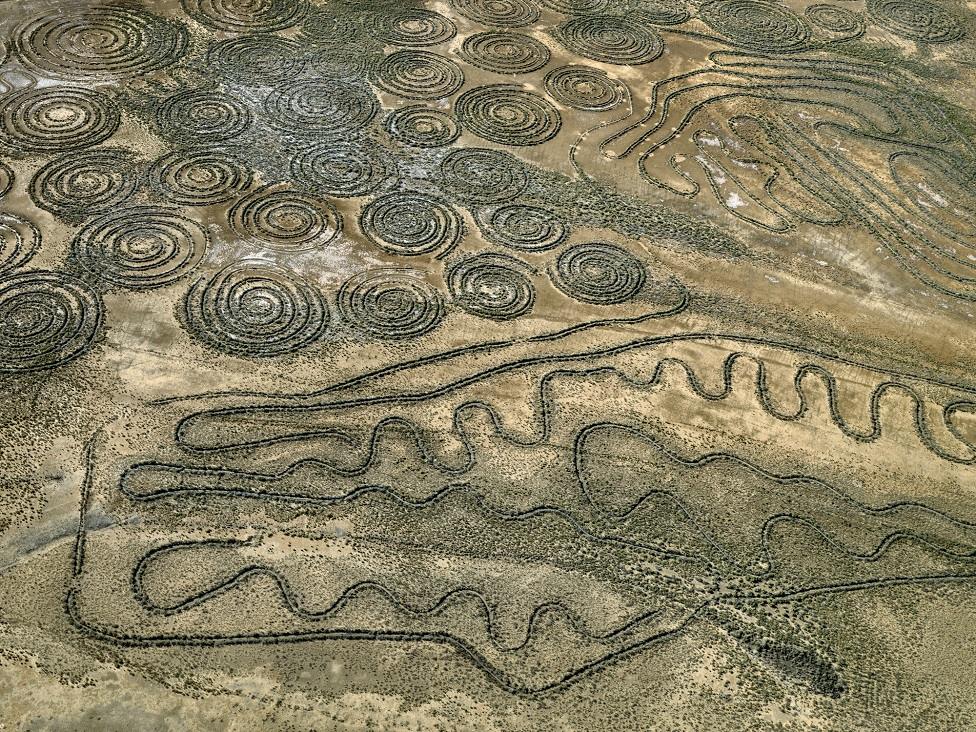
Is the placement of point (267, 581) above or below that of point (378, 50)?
below

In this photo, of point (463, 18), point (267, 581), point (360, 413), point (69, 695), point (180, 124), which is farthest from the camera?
point (463, 18)

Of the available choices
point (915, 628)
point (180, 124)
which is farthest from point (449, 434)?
point (180, 124)

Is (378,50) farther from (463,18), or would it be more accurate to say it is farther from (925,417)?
(925,417)

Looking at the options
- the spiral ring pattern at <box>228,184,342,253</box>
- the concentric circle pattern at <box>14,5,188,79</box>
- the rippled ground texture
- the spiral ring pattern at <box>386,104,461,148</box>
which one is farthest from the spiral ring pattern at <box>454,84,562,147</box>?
the concentric circle pattern at <box>14,5,188,79</box>

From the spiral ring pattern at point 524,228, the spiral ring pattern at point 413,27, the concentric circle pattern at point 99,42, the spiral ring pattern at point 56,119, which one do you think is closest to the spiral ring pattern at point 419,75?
the spiral ring pattern at point 413,27

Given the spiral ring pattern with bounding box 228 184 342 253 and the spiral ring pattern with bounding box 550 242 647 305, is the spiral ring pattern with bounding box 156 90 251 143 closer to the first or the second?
the spiral ring pattern with bounding box 228 184 342 253

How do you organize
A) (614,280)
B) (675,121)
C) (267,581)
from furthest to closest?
(675,121) → (614,280) → (267,581)

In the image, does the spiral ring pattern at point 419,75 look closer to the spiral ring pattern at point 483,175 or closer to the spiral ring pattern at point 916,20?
the spiral ring pattern at point 483,175
